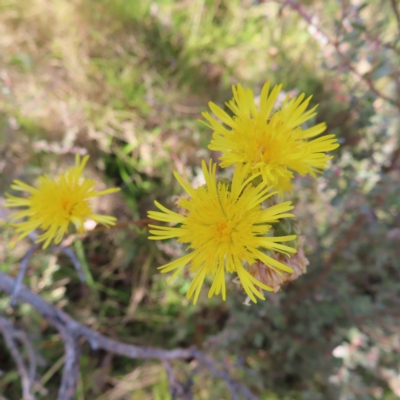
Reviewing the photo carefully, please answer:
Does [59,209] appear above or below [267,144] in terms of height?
below

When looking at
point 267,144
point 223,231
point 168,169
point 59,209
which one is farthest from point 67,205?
point 168,169

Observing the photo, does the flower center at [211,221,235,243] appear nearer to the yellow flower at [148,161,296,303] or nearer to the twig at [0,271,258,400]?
the yellow flower at [148,161,296,303]

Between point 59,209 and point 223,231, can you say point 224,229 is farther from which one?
point 59,209

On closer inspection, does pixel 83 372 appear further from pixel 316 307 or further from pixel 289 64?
pixel 289 64

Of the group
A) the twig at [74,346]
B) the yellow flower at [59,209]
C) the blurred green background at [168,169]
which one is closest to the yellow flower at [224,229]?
the yellow flower at [59,209]

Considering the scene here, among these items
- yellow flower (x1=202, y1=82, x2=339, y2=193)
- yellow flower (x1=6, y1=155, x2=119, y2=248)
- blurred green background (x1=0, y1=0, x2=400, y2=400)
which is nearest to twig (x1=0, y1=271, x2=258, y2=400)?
blurred green background (x1=0, y1=0, x2=400, y2=400)

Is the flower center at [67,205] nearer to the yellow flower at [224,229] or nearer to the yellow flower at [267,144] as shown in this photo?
the yellow flower at [224,229]
